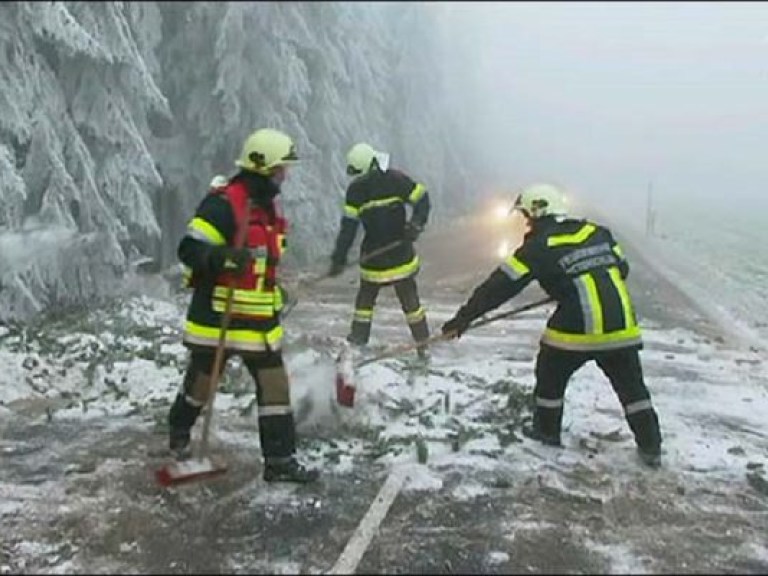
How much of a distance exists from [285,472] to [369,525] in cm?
75

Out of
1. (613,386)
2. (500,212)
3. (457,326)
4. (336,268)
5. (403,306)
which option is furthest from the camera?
(500,212)

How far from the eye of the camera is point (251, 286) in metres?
5.63

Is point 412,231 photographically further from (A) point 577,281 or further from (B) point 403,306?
(A) point 577,281

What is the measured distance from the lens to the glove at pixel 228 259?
5297 millimetres

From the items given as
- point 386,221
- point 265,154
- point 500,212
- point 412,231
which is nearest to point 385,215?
point 386,221

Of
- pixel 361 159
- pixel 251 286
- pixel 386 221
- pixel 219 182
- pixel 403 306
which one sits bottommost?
pixel 403 306

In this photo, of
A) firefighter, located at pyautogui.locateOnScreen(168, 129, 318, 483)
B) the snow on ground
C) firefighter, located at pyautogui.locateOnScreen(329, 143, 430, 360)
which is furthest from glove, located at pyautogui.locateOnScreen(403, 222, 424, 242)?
firefighter, located at pyautogui.locateOnScreen(168, 129, 318, 483)

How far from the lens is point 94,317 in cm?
1098

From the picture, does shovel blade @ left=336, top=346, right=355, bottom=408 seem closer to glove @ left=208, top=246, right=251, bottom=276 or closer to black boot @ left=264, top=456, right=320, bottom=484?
black boot @ left=264, top=456, right=320, bottom=484

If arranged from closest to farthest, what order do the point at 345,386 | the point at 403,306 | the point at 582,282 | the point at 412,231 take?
1. the point at 582,282
2. the point at 345,386
3. the point at 412,231
4. the point at 403,306

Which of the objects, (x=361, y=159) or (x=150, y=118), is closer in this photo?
(x=361, y=159)

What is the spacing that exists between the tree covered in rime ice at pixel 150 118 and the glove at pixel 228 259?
16.5ft

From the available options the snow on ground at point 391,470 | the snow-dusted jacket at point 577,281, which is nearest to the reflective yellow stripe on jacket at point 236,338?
the snow on ground at point 391,470

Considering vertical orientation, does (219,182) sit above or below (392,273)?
above
